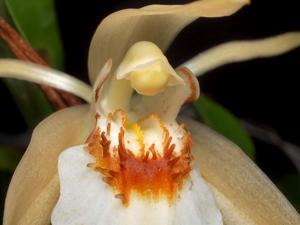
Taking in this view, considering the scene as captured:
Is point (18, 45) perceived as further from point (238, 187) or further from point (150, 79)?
point (238, 187)

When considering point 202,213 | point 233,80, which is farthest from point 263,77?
point 202,213

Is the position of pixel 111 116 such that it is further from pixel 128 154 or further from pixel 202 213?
pixel 202 213

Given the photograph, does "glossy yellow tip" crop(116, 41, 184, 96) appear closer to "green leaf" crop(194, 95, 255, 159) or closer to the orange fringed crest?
the orange fringed crest

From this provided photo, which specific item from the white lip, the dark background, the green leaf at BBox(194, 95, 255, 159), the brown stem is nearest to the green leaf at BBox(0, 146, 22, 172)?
the brown stem

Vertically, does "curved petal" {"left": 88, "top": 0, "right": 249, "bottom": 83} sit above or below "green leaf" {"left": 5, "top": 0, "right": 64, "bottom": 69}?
above

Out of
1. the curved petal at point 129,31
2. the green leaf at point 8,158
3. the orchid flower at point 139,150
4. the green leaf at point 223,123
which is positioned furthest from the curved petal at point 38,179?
the green leaf at point 223,123

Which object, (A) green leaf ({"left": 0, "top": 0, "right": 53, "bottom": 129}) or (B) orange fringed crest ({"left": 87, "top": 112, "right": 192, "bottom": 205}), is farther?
(A) green leaf ({"left": 0, "top": 0, "right": 53, "bottom": 129})
